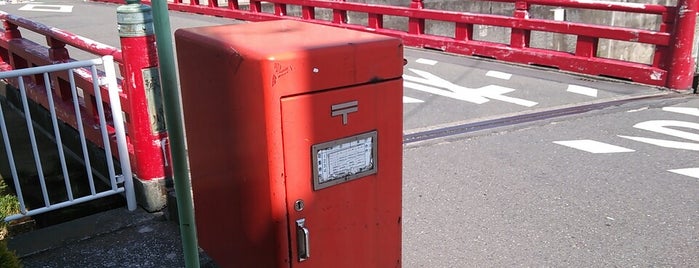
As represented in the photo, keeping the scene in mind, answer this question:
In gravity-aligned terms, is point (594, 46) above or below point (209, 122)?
below

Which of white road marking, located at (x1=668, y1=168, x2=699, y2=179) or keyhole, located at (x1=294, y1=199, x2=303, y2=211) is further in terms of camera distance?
white road marking, located at (x1=668, y1=168, x2=699, y2=179)

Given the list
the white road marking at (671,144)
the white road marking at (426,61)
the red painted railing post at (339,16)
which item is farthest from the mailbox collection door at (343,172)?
the red painted railing post at (339,16)

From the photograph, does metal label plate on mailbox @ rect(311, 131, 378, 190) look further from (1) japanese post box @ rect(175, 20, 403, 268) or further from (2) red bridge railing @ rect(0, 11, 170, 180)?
(2) red bridge railing @ rect(0, 11, 170, 180)

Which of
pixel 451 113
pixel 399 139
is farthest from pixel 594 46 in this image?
pixel 399 139

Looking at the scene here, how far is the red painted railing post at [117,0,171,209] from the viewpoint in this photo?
3323 millimetres

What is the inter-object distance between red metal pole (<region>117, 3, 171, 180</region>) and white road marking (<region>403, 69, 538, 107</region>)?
166 inches

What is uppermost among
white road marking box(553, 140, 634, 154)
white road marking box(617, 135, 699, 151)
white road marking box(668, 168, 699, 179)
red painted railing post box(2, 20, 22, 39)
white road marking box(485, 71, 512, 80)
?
red painted railing post box(2, 20, 22, 39)

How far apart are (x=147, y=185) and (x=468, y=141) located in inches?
114

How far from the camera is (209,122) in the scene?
264 centimetres

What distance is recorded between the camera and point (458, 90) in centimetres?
756

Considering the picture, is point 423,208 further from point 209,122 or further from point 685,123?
point 685,123

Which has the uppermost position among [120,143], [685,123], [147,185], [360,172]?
[360,172]

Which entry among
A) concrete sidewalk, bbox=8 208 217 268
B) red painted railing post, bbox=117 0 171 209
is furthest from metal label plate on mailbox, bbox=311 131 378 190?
red painted railing post, bbox=117 0 171 209

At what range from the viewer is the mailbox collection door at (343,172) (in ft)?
7.49
